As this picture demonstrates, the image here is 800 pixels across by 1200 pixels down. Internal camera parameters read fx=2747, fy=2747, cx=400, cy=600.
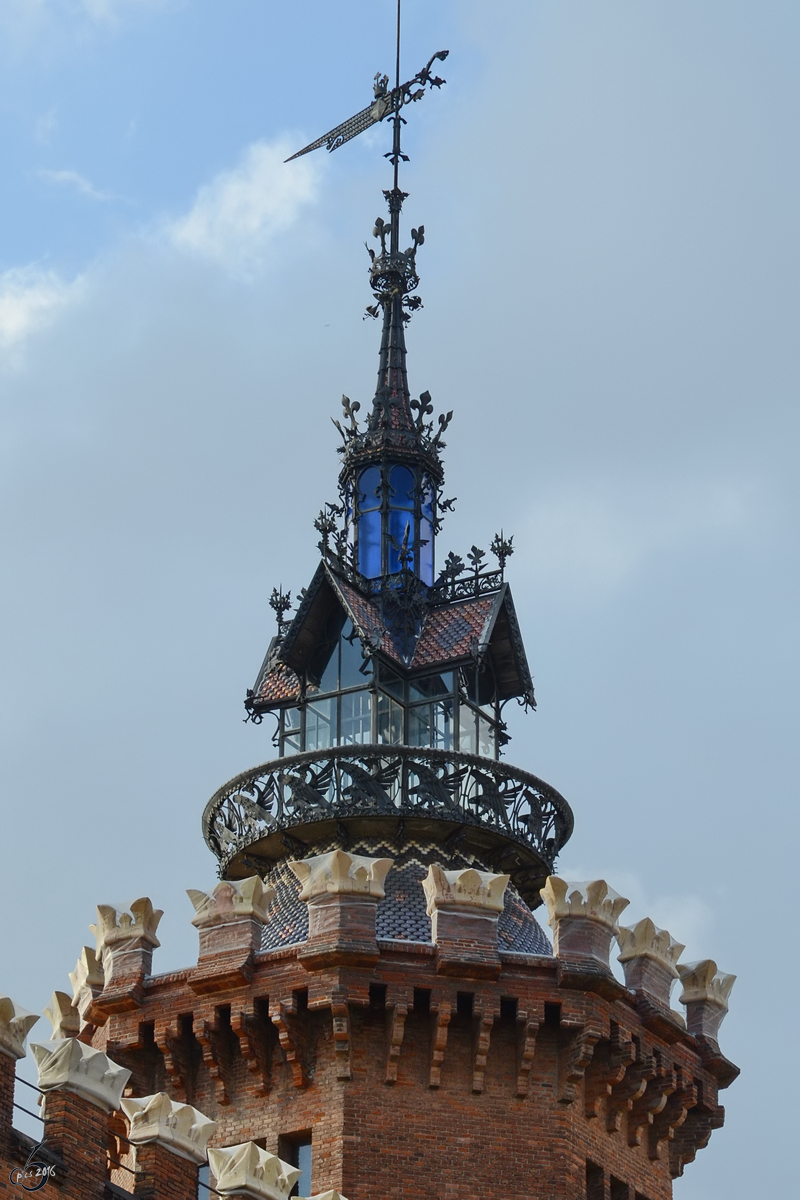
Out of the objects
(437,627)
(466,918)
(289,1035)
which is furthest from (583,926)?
(437,627)

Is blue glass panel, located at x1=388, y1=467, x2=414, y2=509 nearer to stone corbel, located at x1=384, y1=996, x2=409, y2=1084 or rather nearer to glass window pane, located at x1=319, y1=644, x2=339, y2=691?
glass window pane, located at x1=319, y1=644, x2=339, y2=691

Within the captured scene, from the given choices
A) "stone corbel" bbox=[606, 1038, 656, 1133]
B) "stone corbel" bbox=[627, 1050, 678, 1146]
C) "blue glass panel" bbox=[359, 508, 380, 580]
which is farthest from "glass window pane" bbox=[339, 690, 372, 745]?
"stone corbel" bbox=[627, 1050, 678, 1146]

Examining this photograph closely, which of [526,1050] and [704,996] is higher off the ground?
[704,996]

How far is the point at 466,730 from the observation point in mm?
51469

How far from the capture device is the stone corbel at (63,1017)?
48281 millimetres

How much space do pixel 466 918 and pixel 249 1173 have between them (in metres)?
7.46

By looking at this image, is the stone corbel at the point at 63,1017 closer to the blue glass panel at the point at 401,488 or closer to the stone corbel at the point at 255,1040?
the stone corbel at the point at 255,1040

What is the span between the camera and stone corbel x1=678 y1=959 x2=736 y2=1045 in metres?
49.2

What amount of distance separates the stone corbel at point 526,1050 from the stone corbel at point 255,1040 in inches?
164

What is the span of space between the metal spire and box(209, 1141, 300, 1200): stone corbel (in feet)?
63.0

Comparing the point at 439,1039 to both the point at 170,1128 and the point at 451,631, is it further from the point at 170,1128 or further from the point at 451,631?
the point at 451,631

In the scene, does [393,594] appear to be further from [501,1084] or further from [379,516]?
[501,1084]

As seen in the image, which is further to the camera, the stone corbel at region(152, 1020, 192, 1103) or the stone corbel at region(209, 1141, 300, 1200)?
the stone corbel at region(152, 1020, 192, 1103)

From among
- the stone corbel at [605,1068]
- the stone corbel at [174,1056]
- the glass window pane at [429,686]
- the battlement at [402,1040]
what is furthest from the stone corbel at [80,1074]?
the glass window pane at [429,686]
